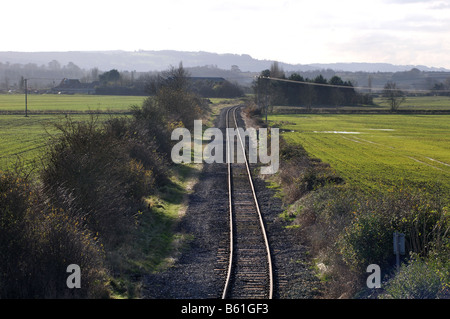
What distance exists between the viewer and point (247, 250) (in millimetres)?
15211

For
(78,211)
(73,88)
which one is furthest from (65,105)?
(78,211)

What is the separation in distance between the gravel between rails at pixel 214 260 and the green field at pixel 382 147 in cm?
815

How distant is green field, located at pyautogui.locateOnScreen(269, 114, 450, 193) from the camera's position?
28.7m

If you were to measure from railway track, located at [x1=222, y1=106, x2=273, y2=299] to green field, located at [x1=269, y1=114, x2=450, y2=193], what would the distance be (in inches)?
259

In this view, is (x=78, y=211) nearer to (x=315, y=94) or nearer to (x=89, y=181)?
(x=89, y=181)

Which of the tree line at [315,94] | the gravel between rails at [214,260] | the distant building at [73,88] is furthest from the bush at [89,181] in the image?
the distant building at [73,88]

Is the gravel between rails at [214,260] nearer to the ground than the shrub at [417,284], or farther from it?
nearer to the ground

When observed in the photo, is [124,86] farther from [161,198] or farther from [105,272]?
[105,272]

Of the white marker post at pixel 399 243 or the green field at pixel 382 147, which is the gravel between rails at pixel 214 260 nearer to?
the white marker post at pixel 399 243

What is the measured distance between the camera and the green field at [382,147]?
28.7 meters

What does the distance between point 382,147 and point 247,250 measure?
3364cm
